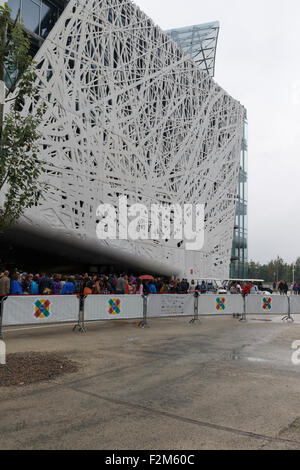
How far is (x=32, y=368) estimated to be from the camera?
22.4ft

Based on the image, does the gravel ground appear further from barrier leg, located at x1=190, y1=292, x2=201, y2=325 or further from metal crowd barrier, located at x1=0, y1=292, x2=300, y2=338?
barrier leg, located at x1=190, y1=292, x2=201, y2=325

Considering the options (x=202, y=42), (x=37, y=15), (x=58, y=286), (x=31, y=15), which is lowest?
(x=58, y=286)

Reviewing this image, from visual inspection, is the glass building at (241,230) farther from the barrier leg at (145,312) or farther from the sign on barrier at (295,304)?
the barrier leg at (145,312)

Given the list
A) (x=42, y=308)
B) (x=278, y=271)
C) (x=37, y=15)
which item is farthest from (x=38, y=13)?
(x=278, y=271)

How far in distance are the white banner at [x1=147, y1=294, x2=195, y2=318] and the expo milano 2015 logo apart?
438 inches

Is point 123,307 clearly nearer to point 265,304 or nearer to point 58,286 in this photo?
point 58,286

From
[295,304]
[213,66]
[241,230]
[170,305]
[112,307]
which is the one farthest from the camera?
[241,230]

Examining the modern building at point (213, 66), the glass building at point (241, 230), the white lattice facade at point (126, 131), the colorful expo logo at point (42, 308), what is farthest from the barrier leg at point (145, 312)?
the glass building at point (241, 230)

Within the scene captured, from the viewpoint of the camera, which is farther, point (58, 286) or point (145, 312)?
point (58, 286)

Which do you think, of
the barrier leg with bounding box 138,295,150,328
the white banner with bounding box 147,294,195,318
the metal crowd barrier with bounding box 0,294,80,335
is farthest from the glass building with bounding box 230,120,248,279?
the metal crowd barrier with bounding box 0,294,80,335

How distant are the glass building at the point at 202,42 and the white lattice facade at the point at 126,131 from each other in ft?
37.5

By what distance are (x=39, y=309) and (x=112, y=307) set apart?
2.72m
